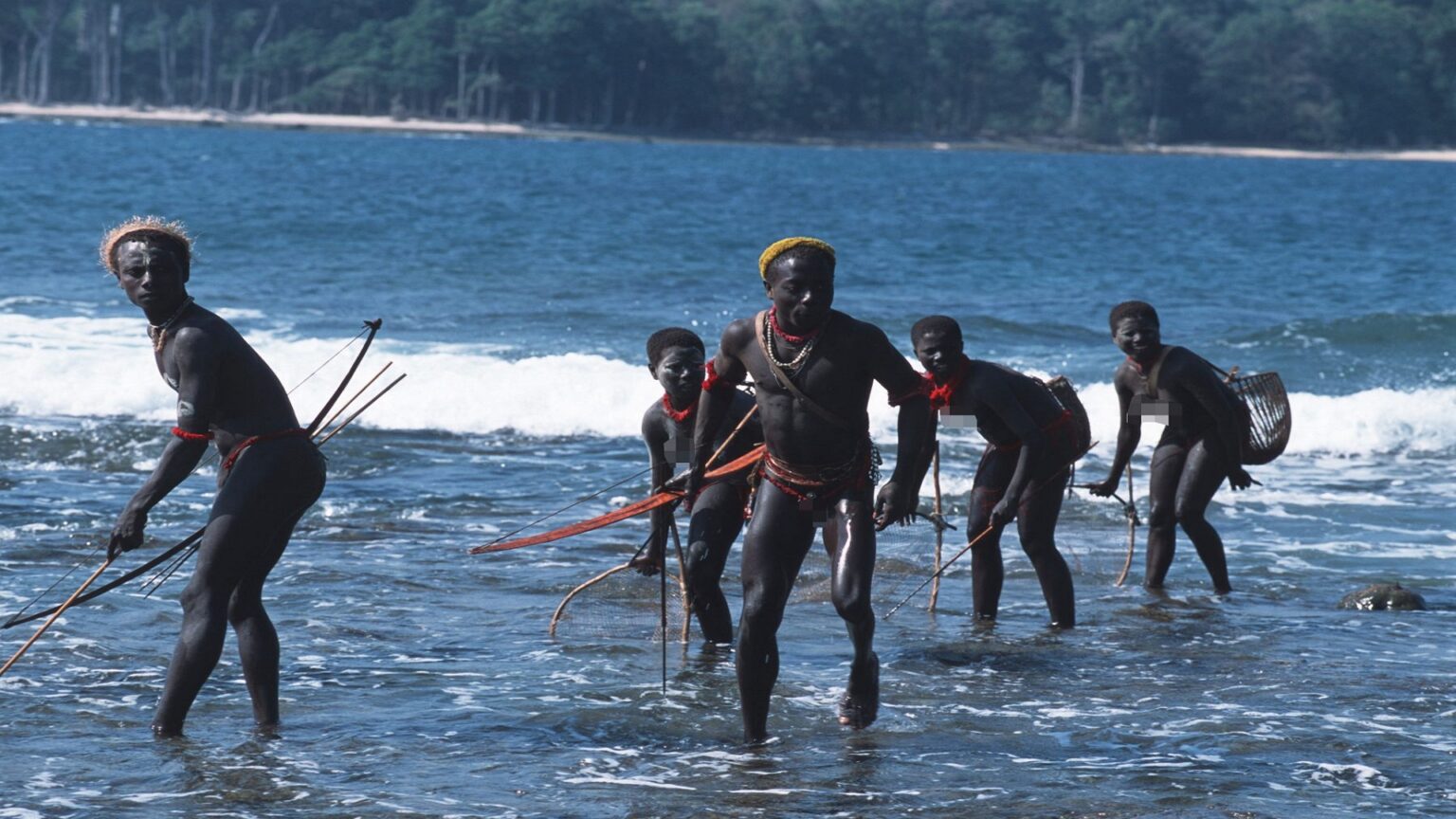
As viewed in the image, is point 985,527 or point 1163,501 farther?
point 1163,501

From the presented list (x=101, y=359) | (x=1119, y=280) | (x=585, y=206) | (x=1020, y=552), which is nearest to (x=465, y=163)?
(x=585, y=206)

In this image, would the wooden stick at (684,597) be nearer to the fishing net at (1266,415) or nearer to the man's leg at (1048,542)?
the man's leg at (1048,542)

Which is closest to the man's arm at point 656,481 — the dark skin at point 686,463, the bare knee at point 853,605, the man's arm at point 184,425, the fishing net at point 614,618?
the dark skin at point 686,463

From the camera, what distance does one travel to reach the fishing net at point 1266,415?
34.4 ft

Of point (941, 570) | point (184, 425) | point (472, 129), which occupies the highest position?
point (472, 129)

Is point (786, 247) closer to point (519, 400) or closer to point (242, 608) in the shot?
point (242, 608)

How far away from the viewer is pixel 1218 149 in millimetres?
142375

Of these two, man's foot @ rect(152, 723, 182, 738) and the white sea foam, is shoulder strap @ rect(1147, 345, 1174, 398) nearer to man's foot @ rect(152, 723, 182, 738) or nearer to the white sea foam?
man's foot @ rect(152, 723, 182, 738)

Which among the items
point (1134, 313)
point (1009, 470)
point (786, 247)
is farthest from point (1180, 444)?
point (786, 247)

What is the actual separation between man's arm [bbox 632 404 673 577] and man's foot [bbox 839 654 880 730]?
4.23 feet

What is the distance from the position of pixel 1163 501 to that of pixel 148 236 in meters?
5.48

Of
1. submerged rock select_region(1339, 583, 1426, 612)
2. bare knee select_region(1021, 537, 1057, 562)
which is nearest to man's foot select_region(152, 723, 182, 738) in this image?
bare knee select_region(1021, 537, 1057, 562)

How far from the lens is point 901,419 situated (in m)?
6.55

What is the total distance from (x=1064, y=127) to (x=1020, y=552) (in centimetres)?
13398
